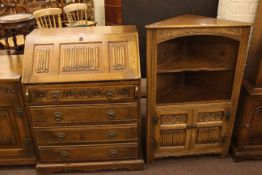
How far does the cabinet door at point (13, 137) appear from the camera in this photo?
1.90m

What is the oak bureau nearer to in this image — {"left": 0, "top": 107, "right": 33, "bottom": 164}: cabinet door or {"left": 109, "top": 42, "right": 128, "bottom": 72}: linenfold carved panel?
{"left": 109, "top": 42, "right": 128, "bottom": 72}: linenfold carved panel

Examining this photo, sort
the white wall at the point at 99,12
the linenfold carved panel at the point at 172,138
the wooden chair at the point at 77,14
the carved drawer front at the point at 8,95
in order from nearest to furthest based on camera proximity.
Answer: the carved drawer front at the point at 8,95 → the linenfold carved panel at the point at 172,138 → the wooden chair at the point at 77,14 → the white wall at the point at 99,12

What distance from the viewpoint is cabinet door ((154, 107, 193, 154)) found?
1.96 meters

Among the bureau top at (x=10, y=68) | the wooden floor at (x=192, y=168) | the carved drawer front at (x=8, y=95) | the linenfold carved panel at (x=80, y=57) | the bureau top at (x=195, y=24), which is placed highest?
the bureau top at (x=195, y=24)

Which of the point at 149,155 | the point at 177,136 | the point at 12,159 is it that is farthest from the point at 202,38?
the point at 12,159

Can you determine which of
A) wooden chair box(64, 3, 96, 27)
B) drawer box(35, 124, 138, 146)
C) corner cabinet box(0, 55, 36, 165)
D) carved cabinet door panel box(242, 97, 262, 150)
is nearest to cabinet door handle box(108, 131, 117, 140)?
drawer box(35, 124, 138, 146)

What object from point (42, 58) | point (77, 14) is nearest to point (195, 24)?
point (42, 58)

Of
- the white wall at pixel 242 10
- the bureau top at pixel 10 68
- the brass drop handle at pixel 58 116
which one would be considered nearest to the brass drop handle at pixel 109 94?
the brass drop handle at pixel 58 116

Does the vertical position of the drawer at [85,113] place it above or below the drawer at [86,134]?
above

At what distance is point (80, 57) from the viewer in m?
1.77

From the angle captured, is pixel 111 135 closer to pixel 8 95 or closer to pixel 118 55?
pixel 118 55

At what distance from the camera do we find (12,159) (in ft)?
6.77

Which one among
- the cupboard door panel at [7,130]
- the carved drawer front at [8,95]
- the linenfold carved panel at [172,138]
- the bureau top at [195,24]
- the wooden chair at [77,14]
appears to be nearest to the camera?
the bureau top at [195,24]

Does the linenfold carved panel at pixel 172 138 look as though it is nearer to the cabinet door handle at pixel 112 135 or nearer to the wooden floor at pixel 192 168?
the wooden floor at pixel 192 168
